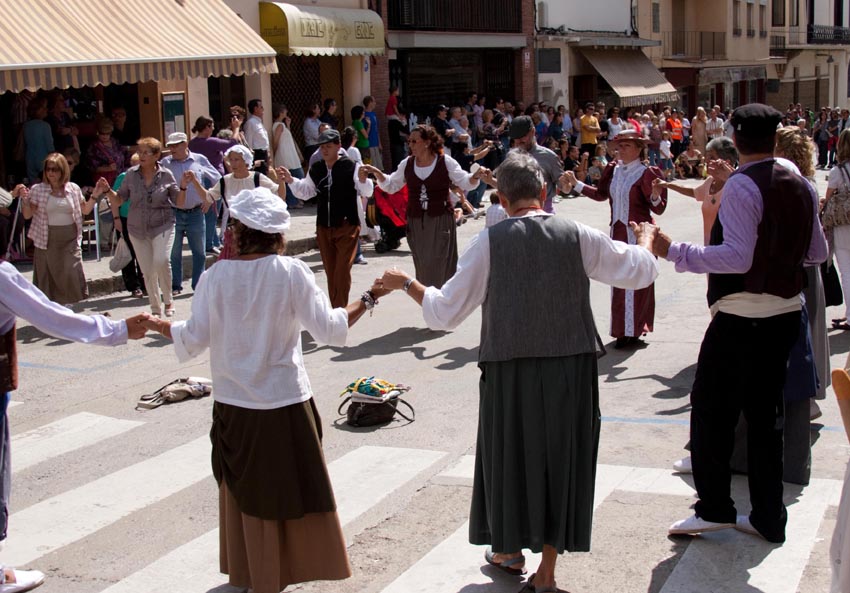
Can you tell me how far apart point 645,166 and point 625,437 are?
2.98 metres

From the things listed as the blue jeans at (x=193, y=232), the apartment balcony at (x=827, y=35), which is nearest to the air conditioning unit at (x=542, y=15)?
the blue jeans at (x=193, y=232)

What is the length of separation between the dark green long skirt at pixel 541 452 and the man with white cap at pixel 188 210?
26.7ft

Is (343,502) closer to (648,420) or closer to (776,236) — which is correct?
(648,420)

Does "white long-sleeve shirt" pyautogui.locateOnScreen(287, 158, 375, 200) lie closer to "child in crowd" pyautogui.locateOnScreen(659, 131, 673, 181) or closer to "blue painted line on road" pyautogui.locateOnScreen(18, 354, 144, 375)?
"blue painted line on road" pyautogui.locateOnScreen(18, 354, 144, 375)

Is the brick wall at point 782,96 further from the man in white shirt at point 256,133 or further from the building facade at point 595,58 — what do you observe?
the man in white shirt at point 256,133

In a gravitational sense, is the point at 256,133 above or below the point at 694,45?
below

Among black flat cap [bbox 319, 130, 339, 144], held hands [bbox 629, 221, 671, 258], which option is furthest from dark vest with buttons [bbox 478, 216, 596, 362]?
black flat cap [bbox 319, 130, 339, 144]

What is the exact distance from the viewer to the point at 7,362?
203 inches

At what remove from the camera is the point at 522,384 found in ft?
15.8

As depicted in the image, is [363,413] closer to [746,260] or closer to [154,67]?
[746,260]

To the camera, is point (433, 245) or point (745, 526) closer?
point (745, 526)

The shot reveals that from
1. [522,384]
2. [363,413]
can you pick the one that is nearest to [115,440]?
[363,413]

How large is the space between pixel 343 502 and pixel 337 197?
5030 millimetres

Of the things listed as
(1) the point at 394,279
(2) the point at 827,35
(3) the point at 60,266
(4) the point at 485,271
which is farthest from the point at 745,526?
(2) the point at 827,35
